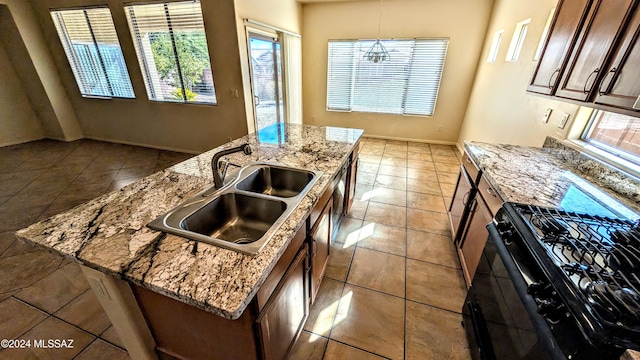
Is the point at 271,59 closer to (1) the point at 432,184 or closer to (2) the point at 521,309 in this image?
(1) the point at 432,184

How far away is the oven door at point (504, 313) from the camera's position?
811 mm

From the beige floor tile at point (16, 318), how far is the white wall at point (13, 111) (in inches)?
185

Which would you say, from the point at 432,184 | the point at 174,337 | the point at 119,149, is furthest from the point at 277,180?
the point at 119,149

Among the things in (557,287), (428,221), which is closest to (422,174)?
(428,221)

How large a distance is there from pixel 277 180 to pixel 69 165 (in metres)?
4.21

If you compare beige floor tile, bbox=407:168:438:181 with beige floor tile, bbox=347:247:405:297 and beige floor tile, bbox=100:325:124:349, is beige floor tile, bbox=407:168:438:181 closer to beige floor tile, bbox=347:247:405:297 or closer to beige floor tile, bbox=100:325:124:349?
beige floor tile, bbox=347:247:405:297

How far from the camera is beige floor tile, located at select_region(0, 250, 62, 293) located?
179 centimetres

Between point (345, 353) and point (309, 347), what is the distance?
213mm

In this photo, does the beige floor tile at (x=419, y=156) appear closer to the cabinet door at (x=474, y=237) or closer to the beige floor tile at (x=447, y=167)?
the beige floor tile at (x=447, y=167)

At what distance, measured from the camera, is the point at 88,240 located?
88 cm

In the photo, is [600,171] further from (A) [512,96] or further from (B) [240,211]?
(B) [240,211]

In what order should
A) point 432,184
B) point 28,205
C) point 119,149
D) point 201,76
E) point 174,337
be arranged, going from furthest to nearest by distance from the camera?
1. point 119,149
2. point 201,76
3. point 432,184
4. point 28,205
5. point 174,337

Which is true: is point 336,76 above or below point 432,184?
above

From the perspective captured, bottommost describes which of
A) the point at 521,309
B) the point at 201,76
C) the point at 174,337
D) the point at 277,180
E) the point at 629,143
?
the point at 174,337
